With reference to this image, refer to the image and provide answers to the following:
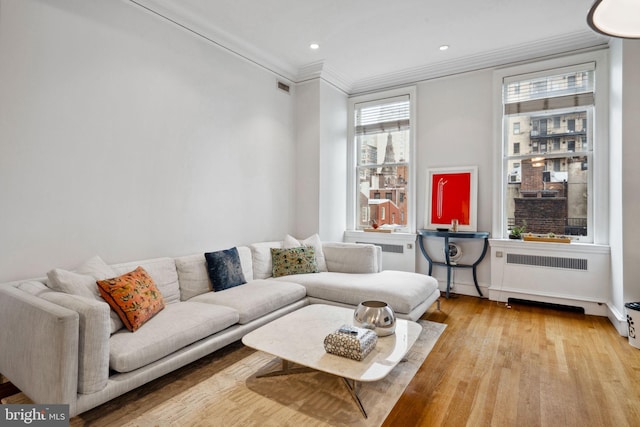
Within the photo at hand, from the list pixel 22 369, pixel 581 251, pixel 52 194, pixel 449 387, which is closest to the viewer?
pixel 22 369

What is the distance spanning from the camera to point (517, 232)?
13.9 feet

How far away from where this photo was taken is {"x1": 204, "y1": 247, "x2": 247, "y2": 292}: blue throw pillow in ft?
10.7

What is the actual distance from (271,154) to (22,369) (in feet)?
10.8

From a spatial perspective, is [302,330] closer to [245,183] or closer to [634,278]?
[245,183]

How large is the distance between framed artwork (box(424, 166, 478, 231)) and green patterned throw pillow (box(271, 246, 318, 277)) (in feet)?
6.10

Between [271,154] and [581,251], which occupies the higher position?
[271,154]

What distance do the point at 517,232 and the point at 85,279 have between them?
4.46 m

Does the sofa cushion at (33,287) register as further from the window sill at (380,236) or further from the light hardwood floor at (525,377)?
the window sill at (380,236)

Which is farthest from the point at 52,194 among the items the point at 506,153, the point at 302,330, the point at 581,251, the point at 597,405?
the point at 581,251

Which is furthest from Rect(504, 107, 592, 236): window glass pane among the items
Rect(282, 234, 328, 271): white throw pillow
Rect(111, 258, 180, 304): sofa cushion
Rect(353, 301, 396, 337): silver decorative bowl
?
Rect(111, 258, 180, 304): sofa cushion

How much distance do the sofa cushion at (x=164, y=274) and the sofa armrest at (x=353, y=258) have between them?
1815 mm

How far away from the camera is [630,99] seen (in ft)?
10.7

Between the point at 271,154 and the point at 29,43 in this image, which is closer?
the point at 29,43

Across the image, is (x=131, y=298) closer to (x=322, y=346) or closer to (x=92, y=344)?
(x=92, y=344)
